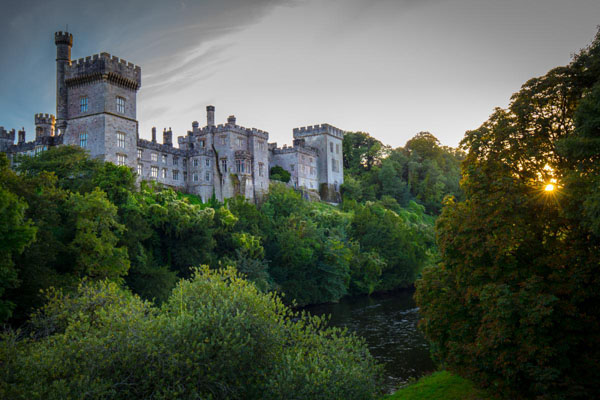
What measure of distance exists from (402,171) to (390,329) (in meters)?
71.2

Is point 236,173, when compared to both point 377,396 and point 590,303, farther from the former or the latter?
point 590,303

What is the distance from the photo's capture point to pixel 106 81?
47.7 metres

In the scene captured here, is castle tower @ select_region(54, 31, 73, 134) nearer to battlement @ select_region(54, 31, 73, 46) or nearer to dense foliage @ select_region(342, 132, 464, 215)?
battlement @ select_region(54, 31, 73, 46)

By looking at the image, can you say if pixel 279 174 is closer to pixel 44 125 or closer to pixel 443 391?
pixel 44 125

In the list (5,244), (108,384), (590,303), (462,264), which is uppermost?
(5,244)

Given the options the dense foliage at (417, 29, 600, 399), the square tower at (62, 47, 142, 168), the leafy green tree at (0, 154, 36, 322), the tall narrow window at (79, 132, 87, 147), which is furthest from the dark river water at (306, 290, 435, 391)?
the tall narrow window at (79, 132, 87, 147)

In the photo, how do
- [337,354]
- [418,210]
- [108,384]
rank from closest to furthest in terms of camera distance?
[108,384] < [337,354] < [418,210]

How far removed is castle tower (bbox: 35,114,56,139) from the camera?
6194cm

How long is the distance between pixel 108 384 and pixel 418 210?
8252cm

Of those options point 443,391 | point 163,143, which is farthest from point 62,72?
point 443,391

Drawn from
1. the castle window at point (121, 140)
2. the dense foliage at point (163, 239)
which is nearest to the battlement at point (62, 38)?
the castle window at point (121, 140)

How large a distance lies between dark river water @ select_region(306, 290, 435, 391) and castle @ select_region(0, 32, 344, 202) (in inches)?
907

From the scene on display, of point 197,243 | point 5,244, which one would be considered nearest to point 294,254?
point 197,243

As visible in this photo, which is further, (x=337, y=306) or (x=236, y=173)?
(x=236, y=173)
